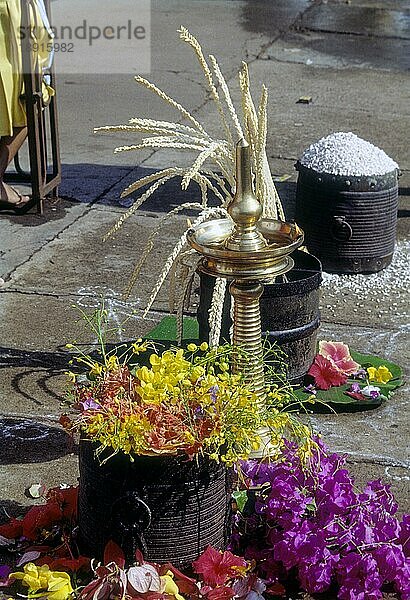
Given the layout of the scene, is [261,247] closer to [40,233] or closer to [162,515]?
[162,515]

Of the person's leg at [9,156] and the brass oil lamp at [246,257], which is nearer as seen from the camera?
the brass oil lamp at [246,257]

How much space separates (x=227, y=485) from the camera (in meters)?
3.14

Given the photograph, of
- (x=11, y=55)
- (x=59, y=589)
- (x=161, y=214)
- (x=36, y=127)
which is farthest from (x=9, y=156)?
(x=59, y=589)

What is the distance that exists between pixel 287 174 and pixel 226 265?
4.33 m

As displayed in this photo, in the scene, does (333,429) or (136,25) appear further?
(136,25)

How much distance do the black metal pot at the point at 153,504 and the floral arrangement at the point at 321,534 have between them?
183mm

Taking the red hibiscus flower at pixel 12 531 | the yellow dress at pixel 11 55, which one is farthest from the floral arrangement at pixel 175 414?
the yellow dress at pixel 11 55

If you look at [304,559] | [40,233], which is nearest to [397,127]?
[40,233]

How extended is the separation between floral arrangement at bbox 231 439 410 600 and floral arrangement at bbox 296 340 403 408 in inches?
43.9

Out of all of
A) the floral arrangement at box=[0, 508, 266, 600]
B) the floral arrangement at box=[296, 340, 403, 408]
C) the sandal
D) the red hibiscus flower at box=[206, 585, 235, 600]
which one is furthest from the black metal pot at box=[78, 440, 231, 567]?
the sandal

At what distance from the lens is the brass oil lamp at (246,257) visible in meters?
3.31

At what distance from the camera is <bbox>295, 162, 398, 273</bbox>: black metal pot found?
5.63 m

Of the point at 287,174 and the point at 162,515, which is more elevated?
the point at 162,515

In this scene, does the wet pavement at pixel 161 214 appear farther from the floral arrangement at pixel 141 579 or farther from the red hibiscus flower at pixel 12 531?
the floral arrangement at pixel 141 579
